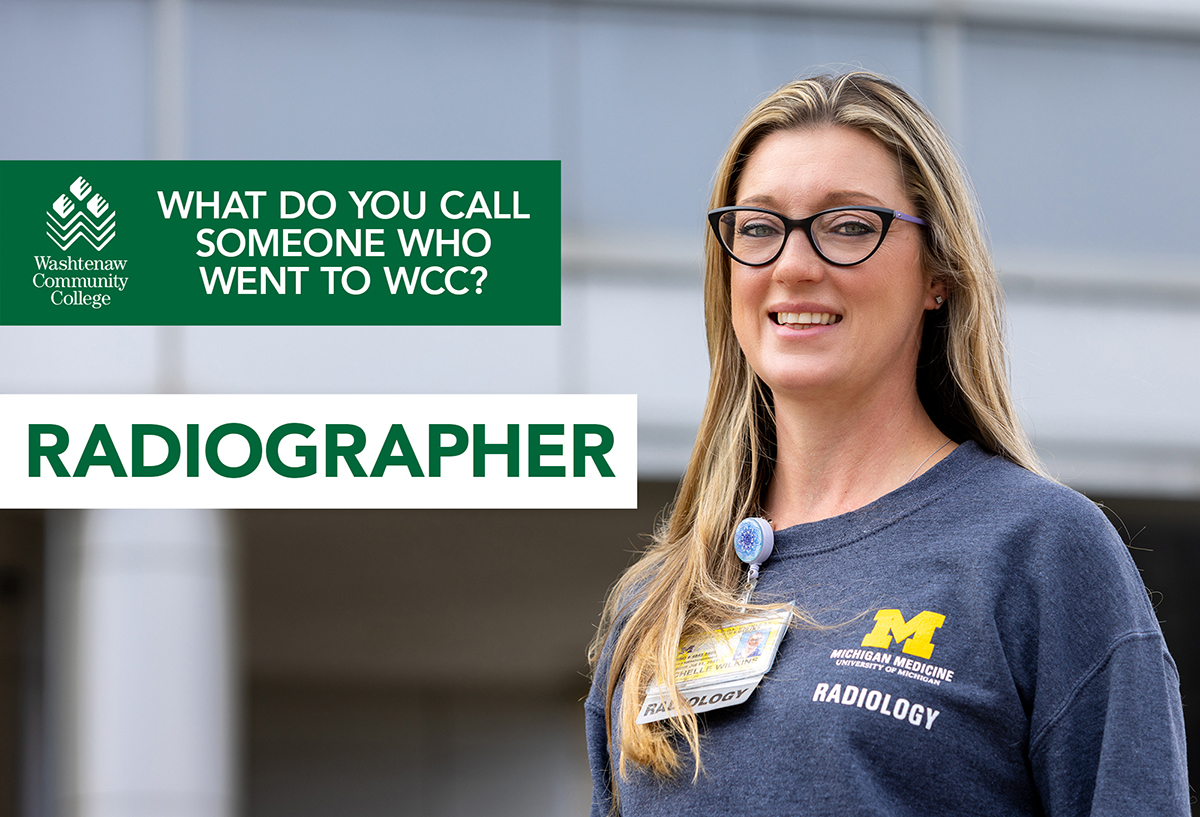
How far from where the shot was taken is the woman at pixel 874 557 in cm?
153

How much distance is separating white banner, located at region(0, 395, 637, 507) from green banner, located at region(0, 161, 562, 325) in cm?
45

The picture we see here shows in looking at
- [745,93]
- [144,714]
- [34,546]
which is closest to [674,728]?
[144,714]

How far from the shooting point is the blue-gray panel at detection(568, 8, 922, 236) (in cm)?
799

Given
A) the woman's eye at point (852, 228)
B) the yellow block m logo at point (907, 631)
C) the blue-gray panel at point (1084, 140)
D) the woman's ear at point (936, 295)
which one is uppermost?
the blue-gray panel at point (1084, 140)

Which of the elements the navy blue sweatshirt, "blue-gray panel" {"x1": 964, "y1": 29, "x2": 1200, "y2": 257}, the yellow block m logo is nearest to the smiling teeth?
the navy blue sweatshirt

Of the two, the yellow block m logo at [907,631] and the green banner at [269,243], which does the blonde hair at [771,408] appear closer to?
the yellow block m logo at [907,631]

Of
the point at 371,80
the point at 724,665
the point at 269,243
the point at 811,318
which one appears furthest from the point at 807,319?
the point at 371,80

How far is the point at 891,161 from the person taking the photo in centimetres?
179

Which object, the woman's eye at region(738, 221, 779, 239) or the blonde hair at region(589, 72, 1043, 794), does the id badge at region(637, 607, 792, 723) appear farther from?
the woman's eye at region(738, 221, 779, 239)

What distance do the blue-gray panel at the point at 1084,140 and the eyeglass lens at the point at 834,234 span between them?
22.5 feet

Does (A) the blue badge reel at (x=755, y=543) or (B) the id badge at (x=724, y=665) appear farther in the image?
(A) the blue badge reel at (x=755, y=543)

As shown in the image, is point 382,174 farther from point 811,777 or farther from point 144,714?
point 811,777

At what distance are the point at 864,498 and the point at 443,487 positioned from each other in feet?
20.0

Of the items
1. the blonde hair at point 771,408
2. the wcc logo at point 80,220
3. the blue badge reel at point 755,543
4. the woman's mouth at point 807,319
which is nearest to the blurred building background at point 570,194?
the wcc logo at point 80,220
